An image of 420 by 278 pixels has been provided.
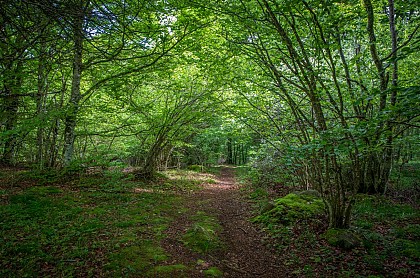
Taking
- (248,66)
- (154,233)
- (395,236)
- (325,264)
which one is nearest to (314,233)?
(325,264)

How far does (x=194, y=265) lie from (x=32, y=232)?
130 inches

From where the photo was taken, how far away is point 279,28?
17.7 ft

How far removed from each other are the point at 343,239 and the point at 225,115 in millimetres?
7846

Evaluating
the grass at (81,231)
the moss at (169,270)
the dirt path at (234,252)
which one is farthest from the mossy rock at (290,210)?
the moss at (169,270)

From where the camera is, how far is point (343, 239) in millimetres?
5008

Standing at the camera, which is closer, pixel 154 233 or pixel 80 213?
pixel 154 233

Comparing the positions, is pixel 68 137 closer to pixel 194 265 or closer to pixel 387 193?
pixel 194 265

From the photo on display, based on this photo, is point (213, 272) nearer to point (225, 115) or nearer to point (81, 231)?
point (81, 231)

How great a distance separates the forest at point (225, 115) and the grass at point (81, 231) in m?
0.03

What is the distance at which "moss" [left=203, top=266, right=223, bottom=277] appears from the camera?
3914mm

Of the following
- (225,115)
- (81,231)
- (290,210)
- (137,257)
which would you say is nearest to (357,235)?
(290,210)

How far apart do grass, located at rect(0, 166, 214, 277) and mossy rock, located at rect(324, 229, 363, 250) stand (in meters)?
2.93

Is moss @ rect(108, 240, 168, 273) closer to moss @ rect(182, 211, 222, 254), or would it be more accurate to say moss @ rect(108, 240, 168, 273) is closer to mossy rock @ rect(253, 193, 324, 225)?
moss @ rect(182, 211, 222, 254)

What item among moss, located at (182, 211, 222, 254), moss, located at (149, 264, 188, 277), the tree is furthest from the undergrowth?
moss, located at (149, 264, 188, 277)
